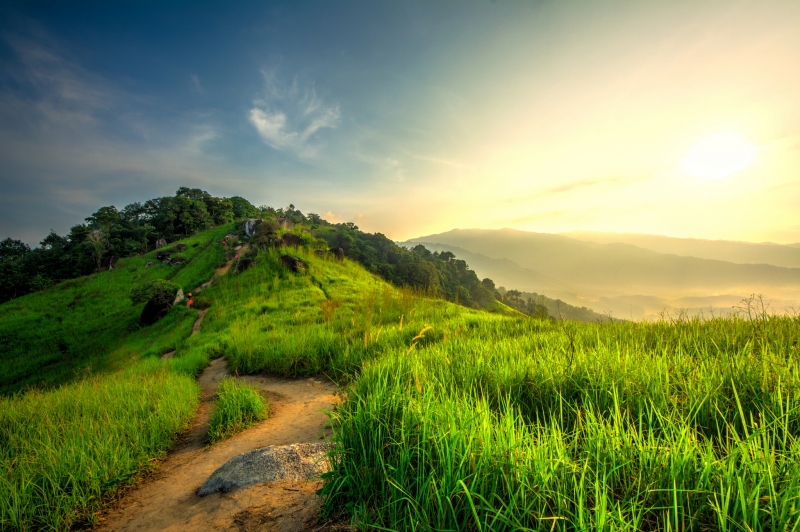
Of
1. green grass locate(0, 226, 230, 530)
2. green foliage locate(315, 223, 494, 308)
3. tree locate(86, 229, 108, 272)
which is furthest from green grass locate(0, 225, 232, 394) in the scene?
green foliage locate(315, 223, 494, 308)

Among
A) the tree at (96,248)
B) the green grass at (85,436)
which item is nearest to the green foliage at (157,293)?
the green grass at (85,436)

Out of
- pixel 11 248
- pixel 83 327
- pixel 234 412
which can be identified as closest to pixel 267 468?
pixel 234 412

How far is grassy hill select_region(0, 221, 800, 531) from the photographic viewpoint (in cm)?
143

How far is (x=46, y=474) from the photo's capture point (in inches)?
113

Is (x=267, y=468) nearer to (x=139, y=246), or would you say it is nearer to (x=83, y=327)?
(x=83, y=327)

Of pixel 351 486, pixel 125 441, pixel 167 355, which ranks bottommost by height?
pixel 167 355

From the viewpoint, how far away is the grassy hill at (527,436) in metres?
1.43

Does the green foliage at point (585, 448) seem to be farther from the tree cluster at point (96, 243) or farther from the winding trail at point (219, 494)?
the tree cluster at point (96, 243)

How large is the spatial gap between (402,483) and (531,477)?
0.75 meters

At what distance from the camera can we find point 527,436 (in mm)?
1933

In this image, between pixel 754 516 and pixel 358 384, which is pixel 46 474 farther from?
pixel 754 516

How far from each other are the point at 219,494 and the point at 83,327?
2595 cm

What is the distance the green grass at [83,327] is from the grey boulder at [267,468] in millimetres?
10175

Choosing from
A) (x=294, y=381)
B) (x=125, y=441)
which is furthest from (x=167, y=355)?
(x=125, y=441)
